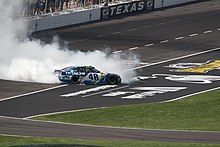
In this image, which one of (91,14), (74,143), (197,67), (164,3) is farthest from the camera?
(164,3)

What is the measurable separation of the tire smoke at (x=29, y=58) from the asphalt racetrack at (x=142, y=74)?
3.98ft

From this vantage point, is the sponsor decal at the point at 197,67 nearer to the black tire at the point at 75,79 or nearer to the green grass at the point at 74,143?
the black tire at the point at 75,79

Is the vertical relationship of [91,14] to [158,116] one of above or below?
above

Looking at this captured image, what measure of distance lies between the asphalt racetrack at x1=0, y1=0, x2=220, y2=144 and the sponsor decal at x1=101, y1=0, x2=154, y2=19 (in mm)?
856

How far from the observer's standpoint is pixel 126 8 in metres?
75.0

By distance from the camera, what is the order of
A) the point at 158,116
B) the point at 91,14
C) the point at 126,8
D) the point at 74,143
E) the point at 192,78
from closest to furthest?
the point at 74,143 → the point at 158,116 → the point at 192,78 → the point at 91,14 → the point at 126,8

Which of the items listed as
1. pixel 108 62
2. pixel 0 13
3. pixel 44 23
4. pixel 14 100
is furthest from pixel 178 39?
pixel 14 100

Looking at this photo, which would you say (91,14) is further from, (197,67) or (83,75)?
(83,75)

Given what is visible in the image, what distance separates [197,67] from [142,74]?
479cm

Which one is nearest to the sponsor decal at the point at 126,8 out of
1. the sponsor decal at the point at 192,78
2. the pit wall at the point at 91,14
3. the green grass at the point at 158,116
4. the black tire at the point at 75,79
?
the pit wall at the point at 91,14

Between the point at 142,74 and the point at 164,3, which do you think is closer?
the point at 142,74

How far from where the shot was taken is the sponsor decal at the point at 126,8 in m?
72.6

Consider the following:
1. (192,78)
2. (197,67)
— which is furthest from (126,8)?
(192,78)

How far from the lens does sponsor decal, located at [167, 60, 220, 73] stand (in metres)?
53.2
